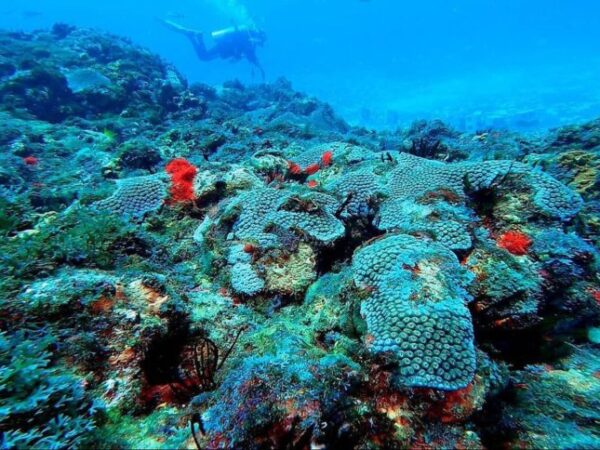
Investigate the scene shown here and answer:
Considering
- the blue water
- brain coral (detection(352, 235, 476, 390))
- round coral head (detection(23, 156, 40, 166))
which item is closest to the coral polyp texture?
brain coral (detection(352, 235, 476, 390))

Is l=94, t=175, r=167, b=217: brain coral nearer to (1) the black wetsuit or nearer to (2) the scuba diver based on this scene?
(2) the scuba diver

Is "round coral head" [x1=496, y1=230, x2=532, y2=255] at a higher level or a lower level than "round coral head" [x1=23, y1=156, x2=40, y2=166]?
lower

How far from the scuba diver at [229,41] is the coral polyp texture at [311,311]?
26.9 metres

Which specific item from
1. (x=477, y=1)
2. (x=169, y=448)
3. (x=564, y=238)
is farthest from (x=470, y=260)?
(x=477, y=1)

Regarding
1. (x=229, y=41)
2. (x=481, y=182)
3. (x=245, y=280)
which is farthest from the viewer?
(x=229, y=41)

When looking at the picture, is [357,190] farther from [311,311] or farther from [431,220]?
[311,311]

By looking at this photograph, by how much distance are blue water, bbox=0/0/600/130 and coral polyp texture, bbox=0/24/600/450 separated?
83.8 feet

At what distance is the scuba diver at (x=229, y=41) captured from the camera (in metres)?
27.8

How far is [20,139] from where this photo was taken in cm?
952

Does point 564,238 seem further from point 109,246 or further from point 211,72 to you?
point 211,72

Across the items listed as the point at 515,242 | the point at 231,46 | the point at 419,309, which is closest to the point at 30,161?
the point at 419,309

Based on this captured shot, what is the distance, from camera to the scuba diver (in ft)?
91.2

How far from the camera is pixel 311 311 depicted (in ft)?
10.3

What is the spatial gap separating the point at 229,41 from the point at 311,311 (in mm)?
30911
